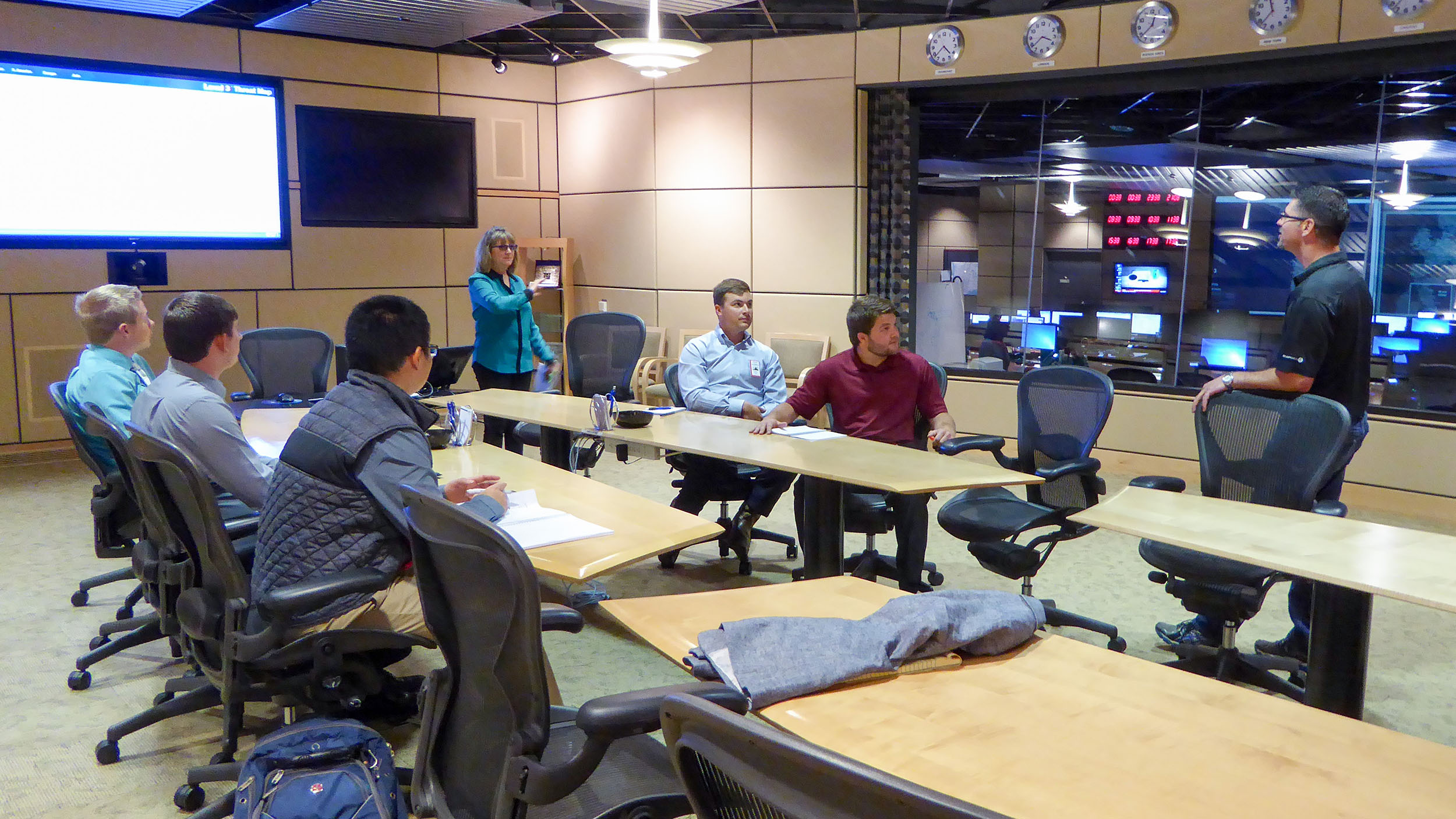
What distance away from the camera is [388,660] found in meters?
2.90

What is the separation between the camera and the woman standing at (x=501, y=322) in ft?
18.8

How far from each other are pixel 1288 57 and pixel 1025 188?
2835 millimetres

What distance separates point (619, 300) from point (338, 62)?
2872 mm

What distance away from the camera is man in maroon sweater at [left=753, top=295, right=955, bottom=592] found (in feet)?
13.7

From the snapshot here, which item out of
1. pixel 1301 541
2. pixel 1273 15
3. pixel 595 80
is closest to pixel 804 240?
pixel 595 80

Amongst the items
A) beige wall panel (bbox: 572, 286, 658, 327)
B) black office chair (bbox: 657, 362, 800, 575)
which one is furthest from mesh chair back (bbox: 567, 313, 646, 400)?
beige wall panel (bbox: 572, 286, 658, 327)

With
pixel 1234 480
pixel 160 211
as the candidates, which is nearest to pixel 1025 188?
pixel 1234 480

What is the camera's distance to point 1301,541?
2.56 meters

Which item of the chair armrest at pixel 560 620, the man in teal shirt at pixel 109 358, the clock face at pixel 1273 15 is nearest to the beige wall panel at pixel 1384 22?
the clock face at pixel 1273 15

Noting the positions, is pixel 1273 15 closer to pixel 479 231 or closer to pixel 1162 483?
pixel 1162 483

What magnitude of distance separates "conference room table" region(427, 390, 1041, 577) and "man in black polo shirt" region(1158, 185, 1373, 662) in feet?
3.13

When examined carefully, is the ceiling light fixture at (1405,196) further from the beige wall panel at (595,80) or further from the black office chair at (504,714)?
the black office chair at (504,714)

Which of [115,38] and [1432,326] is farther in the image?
[115,38]

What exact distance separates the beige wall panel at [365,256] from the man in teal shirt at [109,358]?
3.94 metres
